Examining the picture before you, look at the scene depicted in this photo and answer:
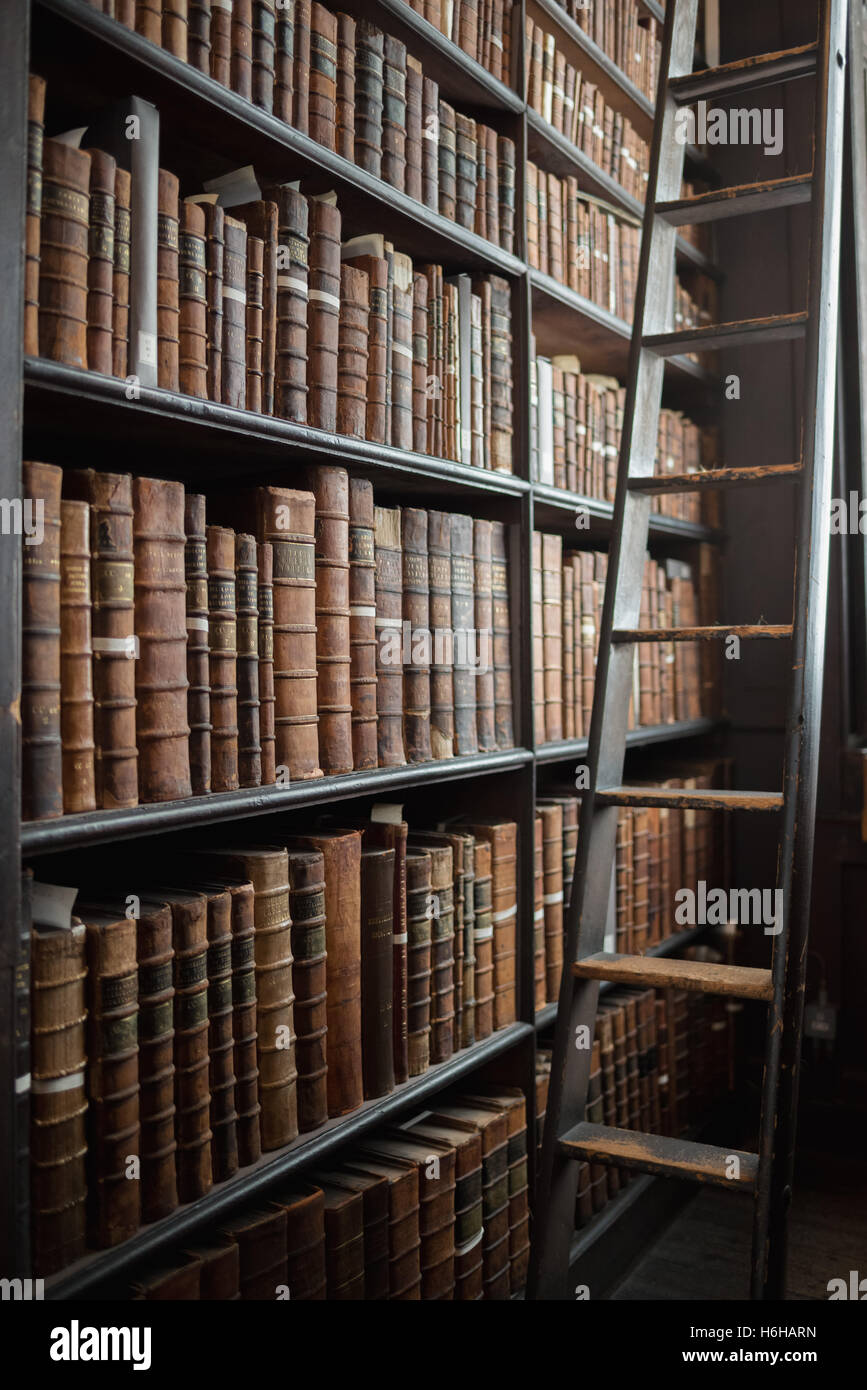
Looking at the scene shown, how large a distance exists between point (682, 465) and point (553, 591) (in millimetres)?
948

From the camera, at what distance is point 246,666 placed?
1.29 metres

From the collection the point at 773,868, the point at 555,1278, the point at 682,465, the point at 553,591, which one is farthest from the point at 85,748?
the point at 773,868

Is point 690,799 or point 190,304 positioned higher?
point 190,304

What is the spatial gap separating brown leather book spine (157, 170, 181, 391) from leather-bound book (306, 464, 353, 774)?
29 cm

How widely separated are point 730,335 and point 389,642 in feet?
2.33

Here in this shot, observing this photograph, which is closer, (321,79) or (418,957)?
(321,79)

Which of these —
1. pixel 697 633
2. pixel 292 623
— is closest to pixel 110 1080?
pixel 292 623

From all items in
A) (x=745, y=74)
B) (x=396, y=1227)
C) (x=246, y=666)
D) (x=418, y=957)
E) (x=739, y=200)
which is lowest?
(x=396, y=1227)

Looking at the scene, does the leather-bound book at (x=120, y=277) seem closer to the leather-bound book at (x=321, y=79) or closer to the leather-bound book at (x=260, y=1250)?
the leather-bound book at (x=321, y=79)

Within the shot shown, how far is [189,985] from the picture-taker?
1.18 metres

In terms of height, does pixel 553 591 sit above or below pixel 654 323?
below

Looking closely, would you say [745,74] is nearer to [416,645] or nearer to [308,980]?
[416,645]

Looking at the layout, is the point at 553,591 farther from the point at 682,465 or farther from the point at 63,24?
the point at 63,24

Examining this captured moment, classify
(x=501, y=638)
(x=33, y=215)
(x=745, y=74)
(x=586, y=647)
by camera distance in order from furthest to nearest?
(x=586, y=647)
(x=501, y=638)
(x=745, y=74)
(x=33, y=215)
